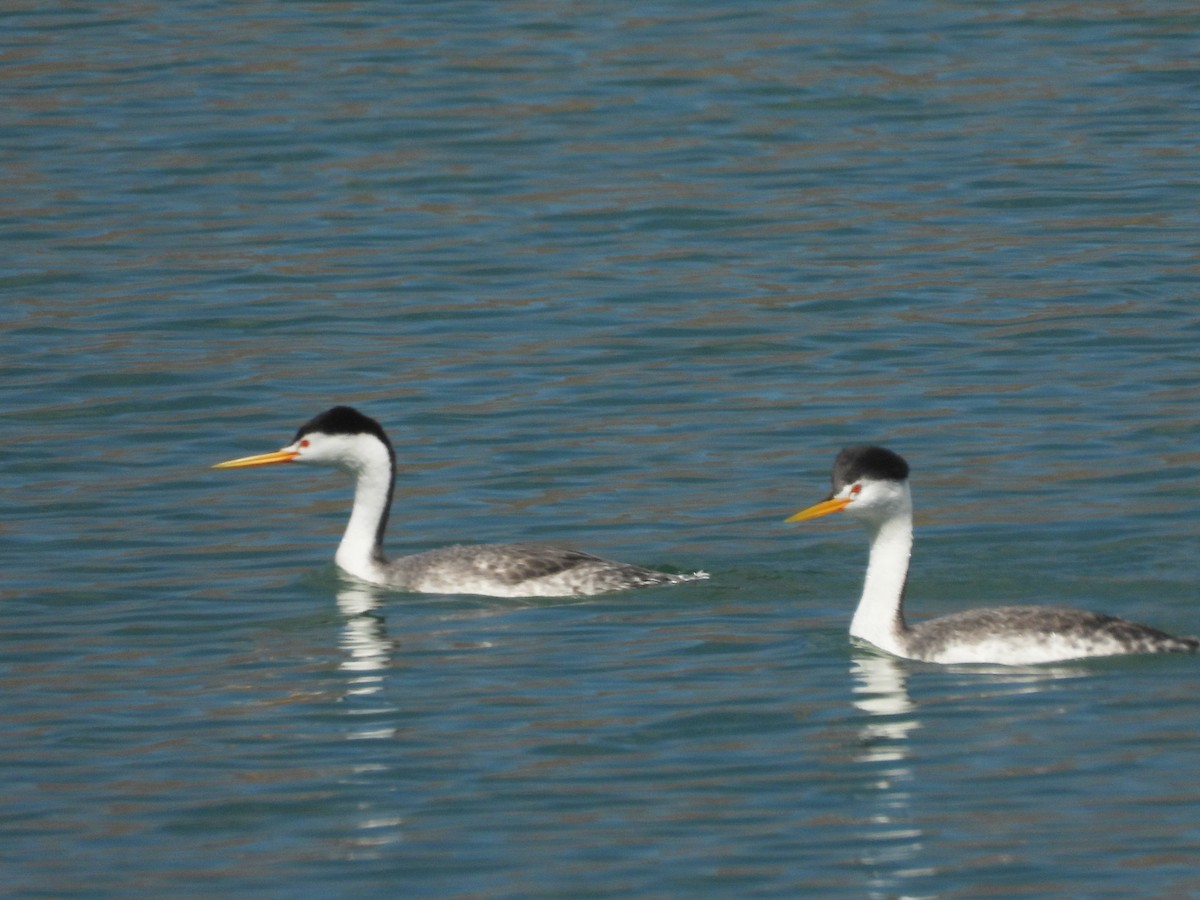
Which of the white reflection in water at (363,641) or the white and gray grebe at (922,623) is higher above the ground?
the white and gray grebe at (922,623)

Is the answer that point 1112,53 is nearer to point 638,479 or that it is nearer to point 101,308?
point 101,308

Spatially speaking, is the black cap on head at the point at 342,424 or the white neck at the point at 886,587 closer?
the white neck at the point at 886,587

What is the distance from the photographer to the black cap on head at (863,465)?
1271cm

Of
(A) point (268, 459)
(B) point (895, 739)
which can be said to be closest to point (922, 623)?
(B) point (895, 739)

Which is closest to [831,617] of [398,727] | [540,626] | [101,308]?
[540,626]

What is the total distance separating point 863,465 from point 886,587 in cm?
61

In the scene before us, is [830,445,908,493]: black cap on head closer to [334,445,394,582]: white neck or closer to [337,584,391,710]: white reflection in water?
[337,584,391,710]: white reflection in water

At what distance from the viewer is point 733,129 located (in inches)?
1078

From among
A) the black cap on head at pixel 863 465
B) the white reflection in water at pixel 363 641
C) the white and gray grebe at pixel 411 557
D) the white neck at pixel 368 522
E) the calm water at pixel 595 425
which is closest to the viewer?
the calm water at pixel 595 425

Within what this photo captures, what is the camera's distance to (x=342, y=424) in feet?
49.9

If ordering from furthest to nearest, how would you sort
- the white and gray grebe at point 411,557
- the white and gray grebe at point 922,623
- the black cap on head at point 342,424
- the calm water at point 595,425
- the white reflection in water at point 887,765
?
the black cap on head at point 342,424
the white and gray grebe at point 411,557
the white and gray grebe at point 922,623
the calm water at point 595,425
the white reflection in water at point 887,765

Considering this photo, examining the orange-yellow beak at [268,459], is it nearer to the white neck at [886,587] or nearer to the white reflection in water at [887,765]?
the white neck at [886,587]

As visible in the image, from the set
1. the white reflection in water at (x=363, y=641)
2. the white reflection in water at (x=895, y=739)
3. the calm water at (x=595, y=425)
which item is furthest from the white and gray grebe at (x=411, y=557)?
the white reflection in water at (x=895, y=739)

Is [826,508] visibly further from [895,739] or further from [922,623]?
[895,739]
